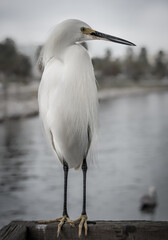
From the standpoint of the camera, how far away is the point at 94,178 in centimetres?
820

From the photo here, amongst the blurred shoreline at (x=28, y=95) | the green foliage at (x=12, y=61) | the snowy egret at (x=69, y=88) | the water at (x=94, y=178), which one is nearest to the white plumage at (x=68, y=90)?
the snowy egret at (x=69, y=88)

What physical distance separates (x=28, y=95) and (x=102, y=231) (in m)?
27.2

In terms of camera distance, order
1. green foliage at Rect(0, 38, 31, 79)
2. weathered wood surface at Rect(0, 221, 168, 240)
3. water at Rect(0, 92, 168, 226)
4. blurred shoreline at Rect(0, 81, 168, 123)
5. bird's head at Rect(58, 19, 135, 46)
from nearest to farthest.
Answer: weathered wood surface at Rect(0, 221, 168, 240)
bird's head at Rect(58, 19, 135, 46)
water at Rect(0, 92, 168, 226)
blurred shoreline at Rect(0, 81, 168, 123)
green foliage at Rect(0, 38, 31, 79)

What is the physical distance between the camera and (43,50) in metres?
1.42

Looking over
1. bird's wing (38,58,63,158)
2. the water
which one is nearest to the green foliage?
the water

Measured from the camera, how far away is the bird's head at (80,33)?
1.33 m

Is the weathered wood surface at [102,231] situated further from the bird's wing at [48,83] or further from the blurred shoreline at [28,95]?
the blurred shoreline at [28,95]

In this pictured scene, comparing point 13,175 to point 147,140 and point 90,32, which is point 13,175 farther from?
point 90,32

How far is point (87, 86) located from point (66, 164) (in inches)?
14.2

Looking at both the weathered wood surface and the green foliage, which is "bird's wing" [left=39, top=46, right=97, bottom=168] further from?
the green foliage

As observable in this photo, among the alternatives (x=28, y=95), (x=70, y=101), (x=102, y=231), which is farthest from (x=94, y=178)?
(x=28, y=95)

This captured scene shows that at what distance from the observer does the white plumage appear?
1.36 metres

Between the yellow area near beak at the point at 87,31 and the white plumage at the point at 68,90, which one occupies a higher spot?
the yellow area near beak at the point at 87,31

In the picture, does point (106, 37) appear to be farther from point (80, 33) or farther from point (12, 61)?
point (12, 61)
